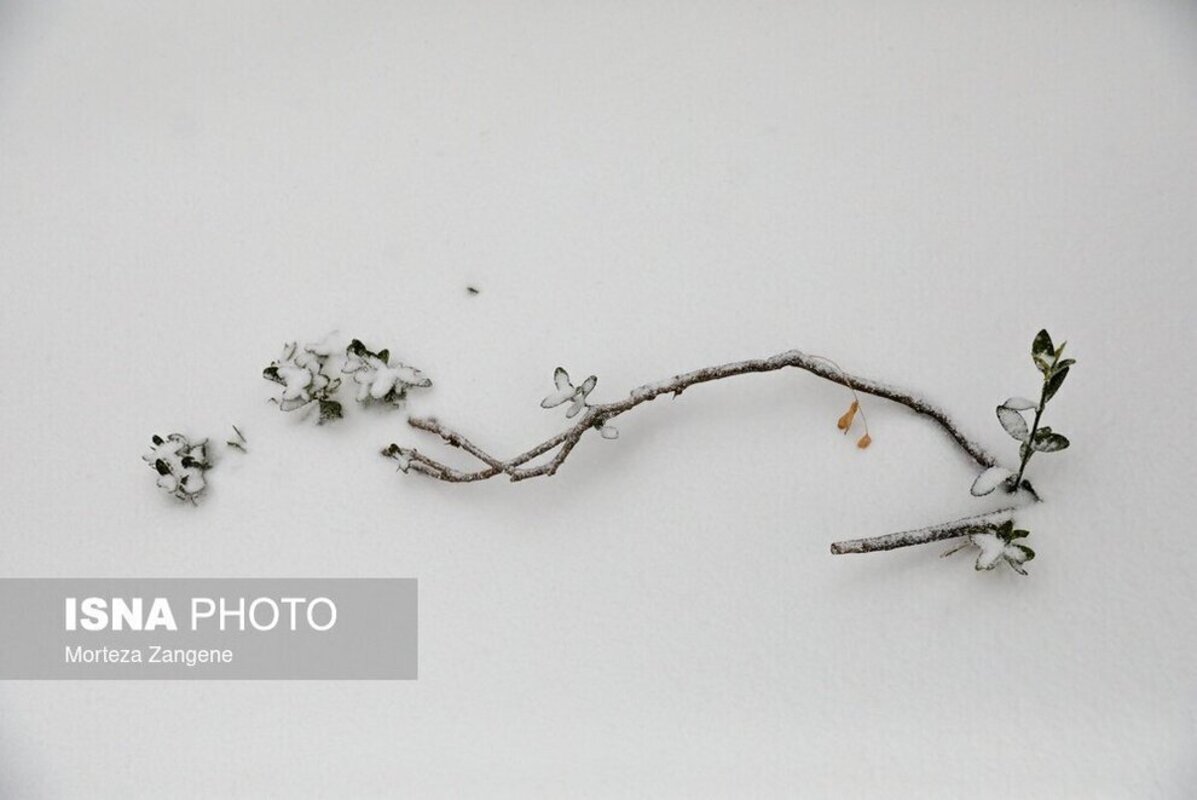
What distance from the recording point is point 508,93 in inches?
42.5

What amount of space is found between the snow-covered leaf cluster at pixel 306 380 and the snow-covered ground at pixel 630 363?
0.03 metres

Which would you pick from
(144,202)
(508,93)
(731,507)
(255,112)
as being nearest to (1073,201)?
(731,507)

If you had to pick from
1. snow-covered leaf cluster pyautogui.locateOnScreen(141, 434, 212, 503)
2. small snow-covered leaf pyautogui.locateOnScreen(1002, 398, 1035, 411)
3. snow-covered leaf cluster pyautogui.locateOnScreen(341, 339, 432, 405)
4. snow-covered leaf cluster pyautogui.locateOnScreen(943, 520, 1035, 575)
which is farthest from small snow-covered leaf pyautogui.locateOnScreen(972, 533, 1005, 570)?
snow-covered leaf cluster pyautogui.locateOnScreen(141, 434, 212, 503)

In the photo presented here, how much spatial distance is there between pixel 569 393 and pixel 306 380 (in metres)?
0.27

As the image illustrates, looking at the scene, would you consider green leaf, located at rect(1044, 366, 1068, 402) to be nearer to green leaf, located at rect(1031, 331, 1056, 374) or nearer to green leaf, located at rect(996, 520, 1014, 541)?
green leaf, located at rect(1031, 331, 1056, 374)

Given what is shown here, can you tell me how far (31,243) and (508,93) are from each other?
1.85 ft

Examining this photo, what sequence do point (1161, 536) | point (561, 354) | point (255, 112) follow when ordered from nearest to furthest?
point (1161, 536) → point (561, 354) → point (255, 112)

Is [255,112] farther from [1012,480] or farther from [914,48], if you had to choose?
[1012,480]

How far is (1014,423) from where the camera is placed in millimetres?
862

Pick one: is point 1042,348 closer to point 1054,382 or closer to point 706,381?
point 1054,382

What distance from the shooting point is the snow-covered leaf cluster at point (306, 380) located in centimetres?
98

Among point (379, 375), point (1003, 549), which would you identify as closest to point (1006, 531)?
point (1003, 549)

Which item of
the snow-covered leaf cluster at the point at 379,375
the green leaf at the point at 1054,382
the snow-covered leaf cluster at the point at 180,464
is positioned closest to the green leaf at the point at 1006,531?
the green leaf at the point at 1054,382

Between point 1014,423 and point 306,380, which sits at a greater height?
point 306,380
